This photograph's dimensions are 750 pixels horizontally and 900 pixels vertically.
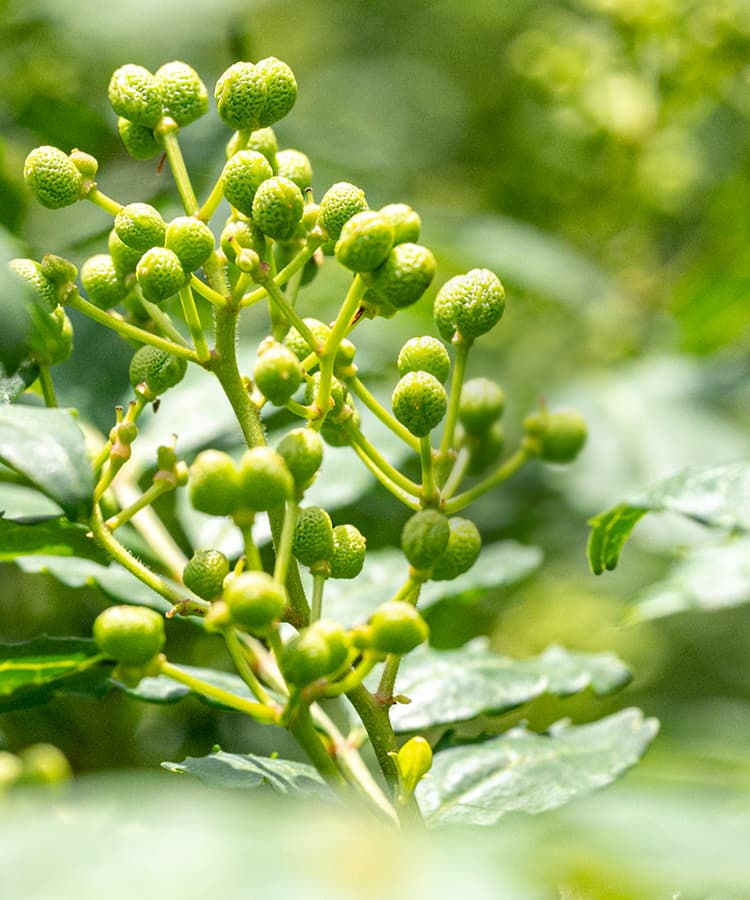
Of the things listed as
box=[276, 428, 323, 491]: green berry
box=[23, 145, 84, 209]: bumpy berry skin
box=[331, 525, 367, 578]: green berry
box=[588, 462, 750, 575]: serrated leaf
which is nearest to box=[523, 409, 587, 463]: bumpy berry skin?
box=[588, 462, 750, 575]: serrated leaf

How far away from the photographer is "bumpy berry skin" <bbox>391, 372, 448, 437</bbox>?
4.34 feet

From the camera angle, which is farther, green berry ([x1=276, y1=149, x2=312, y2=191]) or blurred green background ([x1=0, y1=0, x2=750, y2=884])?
blurred green background ([x1=0, y1=0, x2=750, y2=884])

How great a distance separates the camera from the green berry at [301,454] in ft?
3.96

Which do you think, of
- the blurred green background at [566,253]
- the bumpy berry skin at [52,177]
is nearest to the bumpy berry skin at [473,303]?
the bumpy berry skin at [52,177]

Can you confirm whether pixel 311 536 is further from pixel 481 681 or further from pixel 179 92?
pixel 481 681

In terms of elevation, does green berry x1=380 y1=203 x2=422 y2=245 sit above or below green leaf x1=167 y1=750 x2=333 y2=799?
above

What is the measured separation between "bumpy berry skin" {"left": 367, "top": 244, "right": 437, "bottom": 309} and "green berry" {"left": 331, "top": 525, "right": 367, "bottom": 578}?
26 cm

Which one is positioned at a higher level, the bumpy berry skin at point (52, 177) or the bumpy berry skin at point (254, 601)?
the bumpy berry skin at point (52, 177)

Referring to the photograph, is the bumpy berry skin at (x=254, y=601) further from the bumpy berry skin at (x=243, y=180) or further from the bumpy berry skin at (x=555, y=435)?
the bumpy berry skin at (x=555, y=435)

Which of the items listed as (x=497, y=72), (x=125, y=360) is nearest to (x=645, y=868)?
(x=125, y=360)

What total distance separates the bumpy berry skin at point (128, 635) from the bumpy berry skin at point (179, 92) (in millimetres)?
635

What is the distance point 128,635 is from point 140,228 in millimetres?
469

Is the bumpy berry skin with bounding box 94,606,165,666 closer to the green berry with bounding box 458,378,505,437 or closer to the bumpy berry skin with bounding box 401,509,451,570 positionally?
the bumpy berry skin with bounding box 401,509,451,570

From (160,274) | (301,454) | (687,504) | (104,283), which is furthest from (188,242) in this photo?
(687,504)
